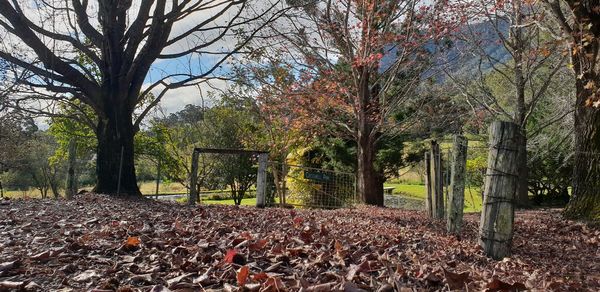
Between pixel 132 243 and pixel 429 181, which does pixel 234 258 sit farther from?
pixel 429 181

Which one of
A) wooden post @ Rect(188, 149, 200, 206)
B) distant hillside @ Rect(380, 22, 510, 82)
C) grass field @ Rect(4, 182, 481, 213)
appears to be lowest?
grass field @ Rect(4, 182, 481, 213)

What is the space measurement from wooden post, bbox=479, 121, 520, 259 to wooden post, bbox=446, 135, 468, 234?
52.6 inches

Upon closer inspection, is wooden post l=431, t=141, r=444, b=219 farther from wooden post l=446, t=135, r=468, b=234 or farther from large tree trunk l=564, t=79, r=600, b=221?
large tree trunk l=564, t=79, r=600, b=221

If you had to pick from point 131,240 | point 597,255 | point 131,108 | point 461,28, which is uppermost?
point 461,28

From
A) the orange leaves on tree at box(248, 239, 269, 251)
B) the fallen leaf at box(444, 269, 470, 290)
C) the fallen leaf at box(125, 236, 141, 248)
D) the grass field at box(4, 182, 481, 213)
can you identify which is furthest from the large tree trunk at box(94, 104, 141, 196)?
the grass field at box(4, 182, 481, 213)

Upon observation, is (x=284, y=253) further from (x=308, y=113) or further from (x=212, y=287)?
(x=308, y=113)

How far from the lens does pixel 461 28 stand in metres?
12.0

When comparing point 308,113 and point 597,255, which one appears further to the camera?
point 308,113

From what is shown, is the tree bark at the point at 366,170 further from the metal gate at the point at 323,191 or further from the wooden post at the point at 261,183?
the metal gate at the point at 323,191

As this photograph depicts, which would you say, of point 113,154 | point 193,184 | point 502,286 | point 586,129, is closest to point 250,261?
point 502,286

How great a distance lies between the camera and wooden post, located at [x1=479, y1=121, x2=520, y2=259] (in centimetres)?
404

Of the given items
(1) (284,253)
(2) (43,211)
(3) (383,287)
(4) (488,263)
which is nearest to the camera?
(3) (383,287)

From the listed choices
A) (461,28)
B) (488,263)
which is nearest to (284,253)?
(488,263)

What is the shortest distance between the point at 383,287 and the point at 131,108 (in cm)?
778
